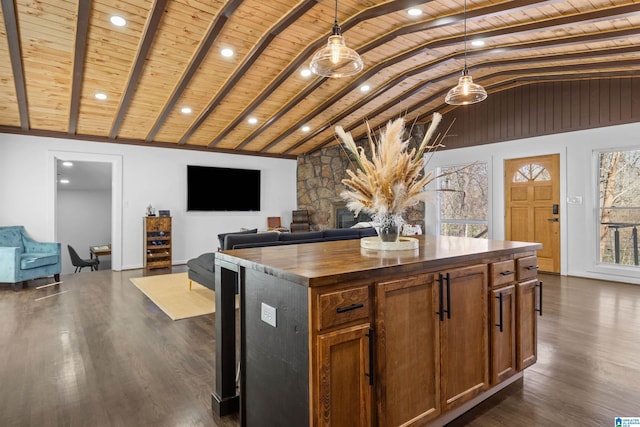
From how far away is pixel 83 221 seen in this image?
9.34m

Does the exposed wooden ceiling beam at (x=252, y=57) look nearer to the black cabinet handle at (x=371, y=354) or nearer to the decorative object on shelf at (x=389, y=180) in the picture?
the decorative object on shelf at (x=389, y=180)

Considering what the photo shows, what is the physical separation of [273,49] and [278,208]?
4816 millimetres

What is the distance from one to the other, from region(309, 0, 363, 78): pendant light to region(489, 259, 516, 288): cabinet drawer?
1738mm

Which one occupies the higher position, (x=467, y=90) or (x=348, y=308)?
(x=467, y=90)

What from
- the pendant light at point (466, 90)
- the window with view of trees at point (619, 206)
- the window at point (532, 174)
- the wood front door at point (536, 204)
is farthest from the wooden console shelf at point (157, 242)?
the window with view of trees at point (619, 206)

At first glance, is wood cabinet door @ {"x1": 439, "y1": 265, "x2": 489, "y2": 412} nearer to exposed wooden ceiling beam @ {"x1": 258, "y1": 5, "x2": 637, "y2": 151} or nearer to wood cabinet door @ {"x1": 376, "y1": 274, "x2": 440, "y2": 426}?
wood cabinet door @ {"x1": 376, "y1": 274, "x2": 440, "y2": 426}

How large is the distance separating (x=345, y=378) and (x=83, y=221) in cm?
1022

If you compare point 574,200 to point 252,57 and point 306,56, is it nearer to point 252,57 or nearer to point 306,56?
point 306,56

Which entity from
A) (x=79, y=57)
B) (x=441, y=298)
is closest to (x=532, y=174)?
(x=441, y=298)

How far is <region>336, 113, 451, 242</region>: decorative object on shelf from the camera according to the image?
1.79m

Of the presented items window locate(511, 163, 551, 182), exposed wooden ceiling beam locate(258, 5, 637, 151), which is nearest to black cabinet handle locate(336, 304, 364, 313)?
exposed wooden ceiling beam locate(258, 5, 637, 151)

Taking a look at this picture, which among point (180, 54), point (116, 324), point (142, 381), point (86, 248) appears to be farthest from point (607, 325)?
point (86, 248)

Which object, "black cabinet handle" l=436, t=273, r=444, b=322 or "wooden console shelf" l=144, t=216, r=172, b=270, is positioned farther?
"wooden console shelf" l=144, t=216, r=172, b=270

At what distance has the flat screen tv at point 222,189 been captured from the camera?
298 inches
